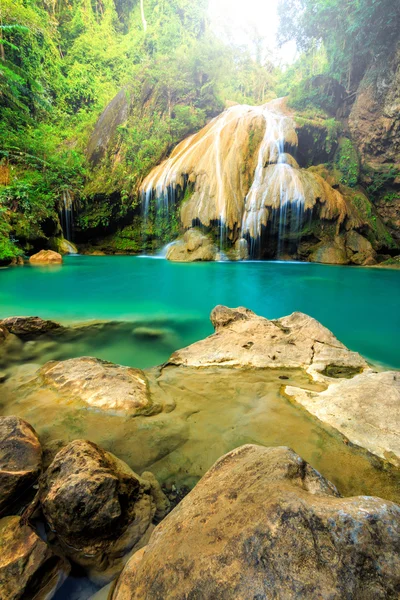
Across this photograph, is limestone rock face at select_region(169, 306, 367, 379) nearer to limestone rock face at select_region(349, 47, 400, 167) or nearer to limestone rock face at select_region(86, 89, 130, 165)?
limestone rock face at select_region(86, 89, 130, 165)

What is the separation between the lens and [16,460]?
5.40 feet

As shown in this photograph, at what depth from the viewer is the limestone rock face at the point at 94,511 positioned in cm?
130

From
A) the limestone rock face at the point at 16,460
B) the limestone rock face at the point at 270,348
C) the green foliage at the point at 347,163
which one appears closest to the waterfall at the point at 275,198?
the green foliage at the point at 347,163

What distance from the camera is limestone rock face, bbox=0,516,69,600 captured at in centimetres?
113

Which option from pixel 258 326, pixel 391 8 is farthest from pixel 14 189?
pixel 391 8

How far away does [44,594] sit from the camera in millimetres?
1168

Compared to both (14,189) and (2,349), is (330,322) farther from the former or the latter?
(14,189)

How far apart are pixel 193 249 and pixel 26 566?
47.7 ft

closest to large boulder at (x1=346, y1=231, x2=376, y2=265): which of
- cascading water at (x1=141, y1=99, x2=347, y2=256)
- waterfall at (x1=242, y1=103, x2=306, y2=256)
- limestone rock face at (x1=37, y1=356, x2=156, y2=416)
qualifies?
cascading water at (x1=141, y1=99, x2=347, y2=256)

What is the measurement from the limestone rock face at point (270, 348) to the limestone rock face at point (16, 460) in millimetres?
1783

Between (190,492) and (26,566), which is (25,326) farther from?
(190,492)

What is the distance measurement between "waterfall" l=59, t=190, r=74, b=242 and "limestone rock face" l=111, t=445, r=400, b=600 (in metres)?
18.5

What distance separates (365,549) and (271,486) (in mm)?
366

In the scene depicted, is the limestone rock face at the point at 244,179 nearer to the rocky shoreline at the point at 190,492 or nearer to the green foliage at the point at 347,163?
the green foliage at the point at 347,163
